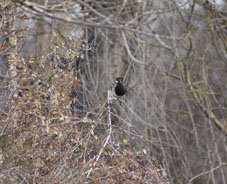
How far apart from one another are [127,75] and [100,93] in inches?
30.1

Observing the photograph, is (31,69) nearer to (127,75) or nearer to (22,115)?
(22,115)

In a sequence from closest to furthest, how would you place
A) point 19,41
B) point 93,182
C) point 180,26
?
1. point 93,182
2. point 19,41
3. point 180,26

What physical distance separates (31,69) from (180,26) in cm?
528

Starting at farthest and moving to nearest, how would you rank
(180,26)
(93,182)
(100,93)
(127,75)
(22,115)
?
(180,26) < (127,75) < (100,93) < (22,115) < (93,182)

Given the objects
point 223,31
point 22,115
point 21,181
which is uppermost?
point 223,31

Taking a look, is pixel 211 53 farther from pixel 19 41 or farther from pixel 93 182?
pixel 93 182

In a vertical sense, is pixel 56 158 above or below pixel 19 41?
below

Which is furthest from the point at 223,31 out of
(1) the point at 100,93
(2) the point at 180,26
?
(1) the point at 100,93

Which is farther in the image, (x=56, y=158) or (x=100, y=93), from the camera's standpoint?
(x=100, y=93)

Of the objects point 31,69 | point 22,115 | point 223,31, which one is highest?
point 223,31

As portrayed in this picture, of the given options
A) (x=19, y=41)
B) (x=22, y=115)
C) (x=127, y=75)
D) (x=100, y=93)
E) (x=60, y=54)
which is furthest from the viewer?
(x=127, y=75)

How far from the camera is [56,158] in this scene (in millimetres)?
3250

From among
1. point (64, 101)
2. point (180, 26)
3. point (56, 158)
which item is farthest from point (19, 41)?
point (180, 26)

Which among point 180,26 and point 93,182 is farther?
point 180,26
